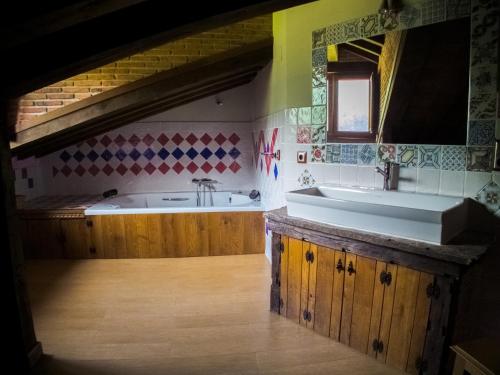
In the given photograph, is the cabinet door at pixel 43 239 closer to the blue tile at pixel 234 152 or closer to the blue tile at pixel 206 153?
the blue tile at pixel 206 153

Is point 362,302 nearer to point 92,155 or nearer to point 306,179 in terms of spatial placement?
point 306,179

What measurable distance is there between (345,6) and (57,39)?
1826 mm

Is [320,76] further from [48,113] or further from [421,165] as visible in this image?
[48,113]

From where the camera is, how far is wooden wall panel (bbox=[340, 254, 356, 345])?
1837 mm

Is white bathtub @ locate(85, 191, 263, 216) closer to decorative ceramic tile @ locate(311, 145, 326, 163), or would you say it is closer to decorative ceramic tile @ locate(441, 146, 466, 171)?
decorative ceramic tile @ locate(311, 145, 326, 163)

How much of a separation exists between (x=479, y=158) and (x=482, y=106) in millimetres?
281

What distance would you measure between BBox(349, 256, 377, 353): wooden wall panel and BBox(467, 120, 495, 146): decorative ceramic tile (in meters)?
0.87

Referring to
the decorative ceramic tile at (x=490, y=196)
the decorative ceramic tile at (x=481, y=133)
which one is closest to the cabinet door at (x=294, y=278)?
the decorative ceramic tile at (x=490, y=196)

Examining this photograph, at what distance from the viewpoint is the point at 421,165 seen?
6.18 ft

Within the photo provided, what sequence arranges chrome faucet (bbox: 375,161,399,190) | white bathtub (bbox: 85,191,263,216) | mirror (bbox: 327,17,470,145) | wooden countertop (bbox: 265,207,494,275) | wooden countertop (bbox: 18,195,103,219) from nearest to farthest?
1. wooden countertop (bbox: 265,207,494,275)
2. mirror (bbox: 327,17,470,145)
3. chrome faucet (bbox: 375,161,399,190)
4. wooden countertop (bbox: 18,195,103,219)
5. white bathtub (bbox: 85,191,263,216)

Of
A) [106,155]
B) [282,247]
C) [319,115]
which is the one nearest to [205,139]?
[106,155]

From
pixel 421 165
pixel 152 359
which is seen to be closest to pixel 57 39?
pixel 152 359

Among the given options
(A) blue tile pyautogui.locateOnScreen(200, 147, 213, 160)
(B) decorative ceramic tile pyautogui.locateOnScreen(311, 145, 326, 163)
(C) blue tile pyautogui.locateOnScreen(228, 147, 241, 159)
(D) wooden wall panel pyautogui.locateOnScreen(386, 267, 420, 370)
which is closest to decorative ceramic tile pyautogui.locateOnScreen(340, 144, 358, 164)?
(B) decorative ceramic tile pyautogui.locateOnScreen(311, 145, 326, 163)

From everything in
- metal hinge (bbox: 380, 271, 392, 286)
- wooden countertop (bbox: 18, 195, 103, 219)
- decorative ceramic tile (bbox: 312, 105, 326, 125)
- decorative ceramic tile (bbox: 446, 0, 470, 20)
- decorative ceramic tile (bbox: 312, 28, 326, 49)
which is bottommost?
metal hinge (bbox: 380, 271, 392, 286)
